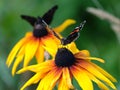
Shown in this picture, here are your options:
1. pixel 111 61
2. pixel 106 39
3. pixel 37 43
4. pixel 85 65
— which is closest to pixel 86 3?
pixel 106 39

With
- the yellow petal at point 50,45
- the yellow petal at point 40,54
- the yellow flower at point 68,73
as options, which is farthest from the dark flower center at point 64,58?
the yellow petal at point 40,54

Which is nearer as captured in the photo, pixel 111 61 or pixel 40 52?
pixel 40 52

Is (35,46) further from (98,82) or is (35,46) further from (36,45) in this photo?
(98,82)

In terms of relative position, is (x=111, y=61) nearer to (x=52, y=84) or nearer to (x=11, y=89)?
(x=11, y=89)

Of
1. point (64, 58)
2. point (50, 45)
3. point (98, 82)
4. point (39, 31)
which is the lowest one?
point (98, 82)

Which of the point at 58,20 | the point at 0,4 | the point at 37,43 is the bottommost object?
the point at 37,43

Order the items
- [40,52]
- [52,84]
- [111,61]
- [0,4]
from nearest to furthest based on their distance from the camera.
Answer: [52,84] < [40,52] < [111,61] < [0,4]

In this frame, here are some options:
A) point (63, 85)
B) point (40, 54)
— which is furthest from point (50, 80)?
point (40, 54)
